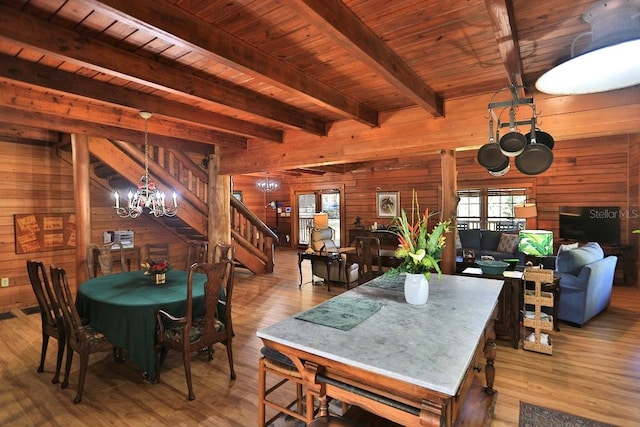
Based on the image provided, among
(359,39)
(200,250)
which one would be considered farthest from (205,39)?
(200,250)

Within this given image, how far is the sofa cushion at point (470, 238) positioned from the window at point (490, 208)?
1.62 feet

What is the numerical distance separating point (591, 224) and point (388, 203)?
173 inches

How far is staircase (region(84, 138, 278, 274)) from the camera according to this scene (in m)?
4.90

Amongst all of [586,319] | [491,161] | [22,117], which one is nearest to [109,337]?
[22,117]

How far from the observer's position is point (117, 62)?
2396 millimetres

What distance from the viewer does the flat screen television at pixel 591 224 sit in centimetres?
603

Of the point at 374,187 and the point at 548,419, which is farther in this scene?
the point at 374,187

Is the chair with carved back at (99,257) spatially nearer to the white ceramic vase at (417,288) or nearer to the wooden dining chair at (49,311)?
the wooden dining chair at (49,311)

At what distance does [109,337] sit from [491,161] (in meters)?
3.37

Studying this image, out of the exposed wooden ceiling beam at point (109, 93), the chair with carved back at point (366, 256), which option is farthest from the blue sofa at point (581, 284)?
the exposed wooden ceiling beam at point (109, 93)

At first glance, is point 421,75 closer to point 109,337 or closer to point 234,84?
point 234,84

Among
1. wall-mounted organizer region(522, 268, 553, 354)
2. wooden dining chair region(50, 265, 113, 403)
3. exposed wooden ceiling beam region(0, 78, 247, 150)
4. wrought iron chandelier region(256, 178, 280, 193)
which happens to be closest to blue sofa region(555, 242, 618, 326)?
wall-mounted organizer region(522, 268, 553, 354)

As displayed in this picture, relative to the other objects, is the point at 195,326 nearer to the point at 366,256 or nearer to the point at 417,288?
the point at 417,288

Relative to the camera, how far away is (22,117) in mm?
3697
